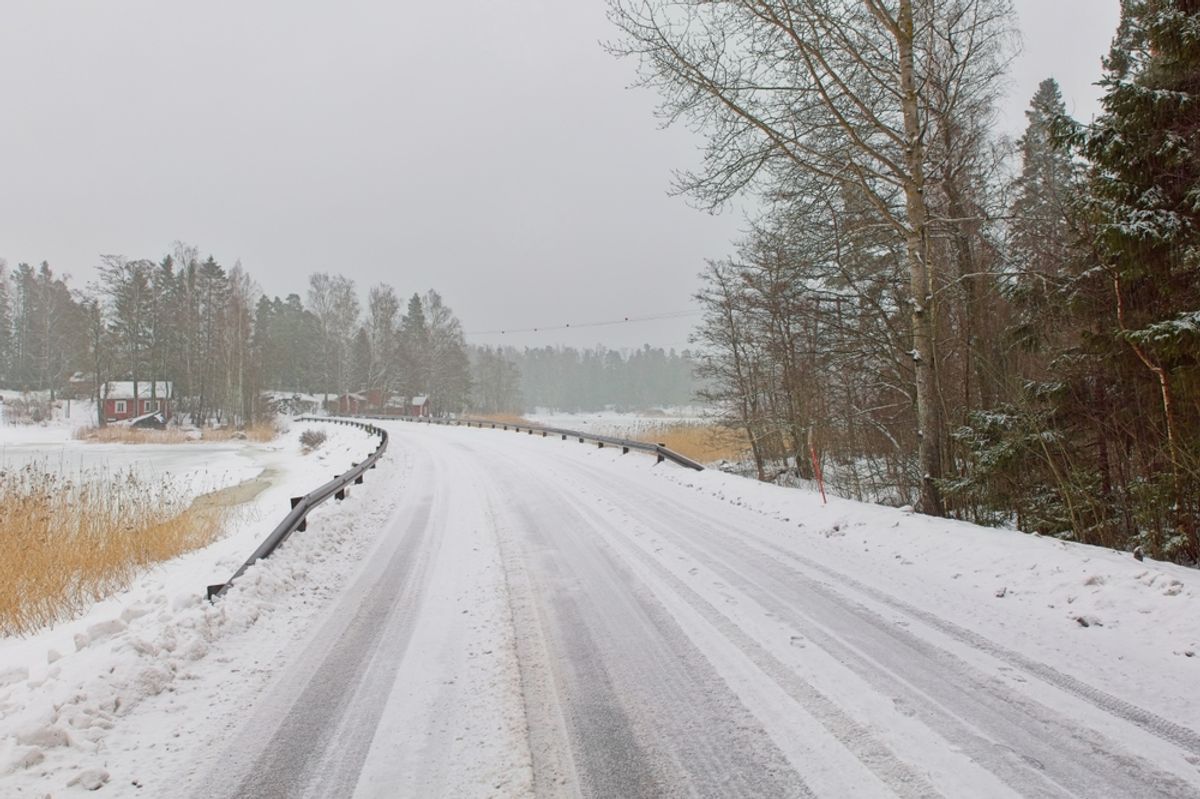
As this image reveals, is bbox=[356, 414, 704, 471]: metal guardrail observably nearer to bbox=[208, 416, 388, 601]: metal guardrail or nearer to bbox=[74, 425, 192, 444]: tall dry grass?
bbox=[208, 416, 388, 601]: metal guardrail

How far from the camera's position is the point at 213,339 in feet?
162

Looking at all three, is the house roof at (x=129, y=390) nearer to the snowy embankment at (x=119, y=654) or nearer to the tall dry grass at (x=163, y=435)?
the tall dry grass at (x=163, y=435)

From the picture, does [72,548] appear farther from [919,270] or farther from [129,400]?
[129,400]

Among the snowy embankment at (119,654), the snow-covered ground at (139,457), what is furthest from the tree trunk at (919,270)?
the snow-covered ground at (139,457)

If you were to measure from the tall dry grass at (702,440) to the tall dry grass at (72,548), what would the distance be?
14284 mm

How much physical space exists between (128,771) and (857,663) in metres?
3.87

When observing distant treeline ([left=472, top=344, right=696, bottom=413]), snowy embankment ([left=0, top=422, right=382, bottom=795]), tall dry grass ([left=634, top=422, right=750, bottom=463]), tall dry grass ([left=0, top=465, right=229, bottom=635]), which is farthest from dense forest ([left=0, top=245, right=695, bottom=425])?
distant treeline ([left=472, top=344, right=696, bottom=413])

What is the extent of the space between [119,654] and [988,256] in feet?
39.6

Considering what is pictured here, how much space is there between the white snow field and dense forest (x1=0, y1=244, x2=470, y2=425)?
49495 mm

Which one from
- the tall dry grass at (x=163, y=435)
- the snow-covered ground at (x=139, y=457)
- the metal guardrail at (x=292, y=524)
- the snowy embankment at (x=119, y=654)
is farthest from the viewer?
the tall dry grass at (x=163, y=435)

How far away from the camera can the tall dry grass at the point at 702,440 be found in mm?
20391

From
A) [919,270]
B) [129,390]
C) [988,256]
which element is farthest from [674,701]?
[129,390]

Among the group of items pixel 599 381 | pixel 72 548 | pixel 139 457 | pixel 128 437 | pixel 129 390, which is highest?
pixel 599 381

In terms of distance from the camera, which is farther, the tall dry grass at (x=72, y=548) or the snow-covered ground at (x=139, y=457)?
the snow-covered ground at (x=139, y=457)
